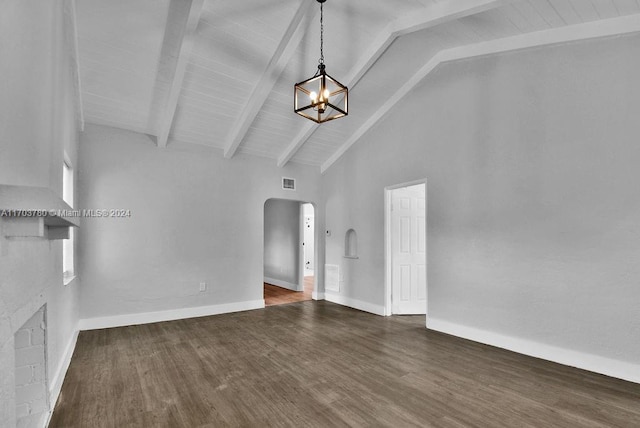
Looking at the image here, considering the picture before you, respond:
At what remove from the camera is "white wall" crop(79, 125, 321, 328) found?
15.2ft

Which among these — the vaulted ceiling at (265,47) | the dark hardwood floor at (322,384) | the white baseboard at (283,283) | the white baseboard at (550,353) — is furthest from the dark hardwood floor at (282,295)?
the vaulted ceiling at (265,47)

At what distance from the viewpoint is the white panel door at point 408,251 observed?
215 inches

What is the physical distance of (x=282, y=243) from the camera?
817cm

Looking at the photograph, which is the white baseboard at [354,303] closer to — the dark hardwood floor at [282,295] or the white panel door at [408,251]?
the white panel door at [408,251]

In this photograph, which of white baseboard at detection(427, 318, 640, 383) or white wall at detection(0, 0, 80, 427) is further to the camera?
white baseboard at detection(427, 318, 640, 383)

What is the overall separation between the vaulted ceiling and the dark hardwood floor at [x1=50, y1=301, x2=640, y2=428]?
3094 mm

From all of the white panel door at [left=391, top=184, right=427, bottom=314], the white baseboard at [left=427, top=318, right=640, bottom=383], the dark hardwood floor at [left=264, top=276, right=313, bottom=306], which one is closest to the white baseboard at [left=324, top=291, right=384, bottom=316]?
the white panel door at [left=391, top=184, right=427, bottom=314]

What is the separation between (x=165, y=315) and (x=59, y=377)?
2207 mm

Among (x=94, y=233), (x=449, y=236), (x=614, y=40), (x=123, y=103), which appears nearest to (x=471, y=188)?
(x=449, y=236)

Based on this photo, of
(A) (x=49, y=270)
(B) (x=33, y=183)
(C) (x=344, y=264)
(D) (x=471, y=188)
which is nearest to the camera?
(B) (x=33, y=183)

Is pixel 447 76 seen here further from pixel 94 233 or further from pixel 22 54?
pixel 94 233

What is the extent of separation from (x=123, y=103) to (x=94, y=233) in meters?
1.88

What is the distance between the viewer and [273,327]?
4.73 meters

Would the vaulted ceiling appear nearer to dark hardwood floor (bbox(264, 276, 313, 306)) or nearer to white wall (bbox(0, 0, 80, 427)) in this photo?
white wall (bbox(0, 0, 80, 427))
